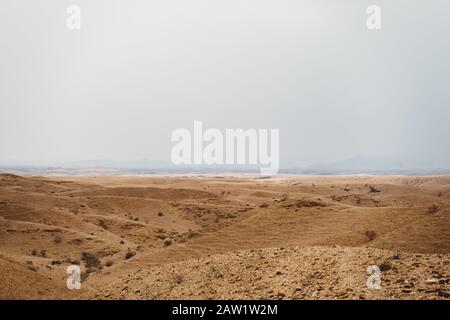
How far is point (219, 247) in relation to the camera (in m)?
17.3

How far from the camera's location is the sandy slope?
9344 mm

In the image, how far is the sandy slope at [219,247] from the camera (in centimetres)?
934

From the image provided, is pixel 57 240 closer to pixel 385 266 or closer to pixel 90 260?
pixel 90 260

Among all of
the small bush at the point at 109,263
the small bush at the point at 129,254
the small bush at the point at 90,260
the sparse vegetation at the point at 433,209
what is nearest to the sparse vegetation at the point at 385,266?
the sparse vegetation at the point at 433,209

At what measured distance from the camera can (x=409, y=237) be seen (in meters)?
14.3

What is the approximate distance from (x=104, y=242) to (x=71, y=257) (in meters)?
2.52

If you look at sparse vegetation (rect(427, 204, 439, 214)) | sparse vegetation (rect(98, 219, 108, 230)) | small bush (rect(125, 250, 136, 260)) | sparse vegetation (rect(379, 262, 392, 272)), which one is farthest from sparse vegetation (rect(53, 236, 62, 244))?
sparse vegetation (rect(427, 204, 439, 214))

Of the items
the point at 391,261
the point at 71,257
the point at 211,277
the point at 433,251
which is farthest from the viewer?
the point at 71,257

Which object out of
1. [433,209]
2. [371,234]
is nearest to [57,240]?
[371,234]

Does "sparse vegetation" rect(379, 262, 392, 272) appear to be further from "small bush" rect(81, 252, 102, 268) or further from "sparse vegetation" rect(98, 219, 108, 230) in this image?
"sparse vegetation" rect(98, 219, 108, 230)

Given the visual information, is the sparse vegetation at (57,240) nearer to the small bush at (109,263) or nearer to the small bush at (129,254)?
the small bush at (129,254)

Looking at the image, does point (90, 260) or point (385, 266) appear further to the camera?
point (90, 260)
